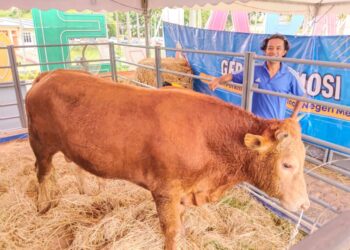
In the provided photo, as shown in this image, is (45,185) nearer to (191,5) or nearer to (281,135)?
(281,135)

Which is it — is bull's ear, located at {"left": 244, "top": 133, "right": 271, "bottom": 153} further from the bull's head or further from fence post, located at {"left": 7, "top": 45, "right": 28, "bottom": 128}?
fence post, located at {"left": 7, "top": 45, "right": 28, "bottom": 128}

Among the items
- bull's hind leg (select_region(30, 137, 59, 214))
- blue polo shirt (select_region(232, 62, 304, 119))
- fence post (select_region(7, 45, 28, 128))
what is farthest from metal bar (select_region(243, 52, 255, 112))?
fence post (select_region(7, 45, 28, 128))

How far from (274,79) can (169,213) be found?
5.05 ft

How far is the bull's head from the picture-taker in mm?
1584

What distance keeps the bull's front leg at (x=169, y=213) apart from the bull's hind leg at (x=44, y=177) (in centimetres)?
112

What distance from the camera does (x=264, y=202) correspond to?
284 centimetres

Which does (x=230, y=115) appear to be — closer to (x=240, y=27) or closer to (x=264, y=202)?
(x=264, y=202)

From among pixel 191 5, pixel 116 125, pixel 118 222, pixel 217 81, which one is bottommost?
pixel 118 222

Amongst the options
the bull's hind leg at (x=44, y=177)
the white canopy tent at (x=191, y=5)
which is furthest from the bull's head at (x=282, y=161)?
the white canopy tent at (x=191, y=5)

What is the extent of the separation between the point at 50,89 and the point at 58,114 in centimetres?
23

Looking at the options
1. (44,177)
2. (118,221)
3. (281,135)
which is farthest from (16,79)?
(281,135)

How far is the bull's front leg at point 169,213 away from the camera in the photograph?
185 cm

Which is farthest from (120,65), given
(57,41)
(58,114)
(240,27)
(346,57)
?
(58,114)

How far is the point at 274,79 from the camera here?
103 inches
